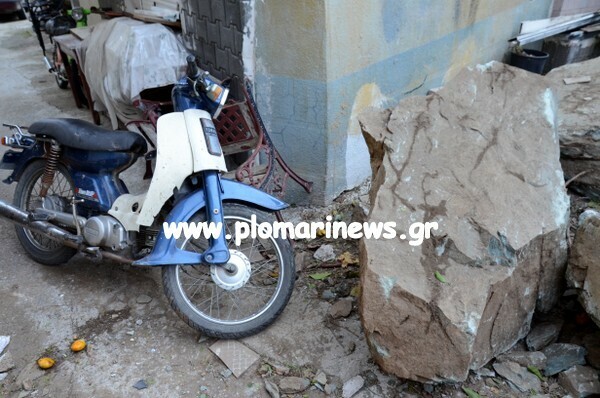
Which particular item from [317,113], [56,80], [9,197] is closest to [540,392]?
[317,113]

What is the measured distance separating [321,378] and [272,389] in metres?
0.26

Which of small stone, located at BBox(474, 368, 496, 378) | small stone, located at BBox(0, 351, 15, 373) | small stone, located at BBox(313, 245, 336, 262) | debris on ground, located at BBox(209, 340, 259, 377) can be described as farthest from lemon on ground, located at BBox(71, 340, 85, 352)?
small stone, located at BBox(474, 368, 496, 378)

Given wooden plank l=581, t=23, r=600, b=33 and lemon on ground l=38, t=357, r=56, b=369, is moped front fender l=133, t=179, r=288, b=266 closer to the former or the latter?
lemon on ground l=38, t=357, r=56, b=369

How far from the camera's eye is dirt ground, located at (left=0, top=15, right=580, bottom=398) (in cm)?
240

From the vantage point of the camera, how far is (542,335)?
2.51 m

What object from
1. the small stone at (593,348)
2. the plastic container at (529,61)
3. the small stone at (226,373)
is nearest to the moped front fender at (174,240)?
the small stone at (226,373)

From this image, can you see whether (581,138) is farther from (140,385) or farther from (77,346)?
(77,346)

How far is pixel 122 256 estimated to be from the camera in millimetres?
2770

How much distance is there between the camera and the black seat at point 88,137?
275 cm

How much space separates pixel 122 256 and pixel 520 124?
2433mm

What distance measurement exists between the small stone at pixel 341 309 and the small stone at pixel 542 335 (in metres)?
0.98

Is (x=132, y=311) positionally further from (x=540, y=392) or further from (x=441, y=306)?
(x=540, y=392)

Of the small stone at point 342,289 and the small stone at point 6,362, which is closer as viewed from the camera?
the small stone at point 6,362

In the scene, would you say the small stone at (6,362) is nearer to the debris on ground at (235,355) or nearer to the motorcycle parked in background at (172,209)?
the motorcycle parked in background at (172,209)
